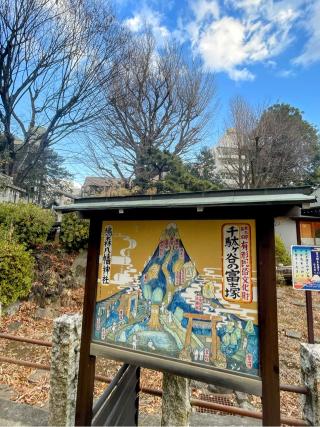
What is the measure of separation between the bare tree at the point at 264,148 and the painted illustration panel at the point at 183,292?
42.5ft

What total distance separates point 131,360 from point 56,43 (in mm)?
10711

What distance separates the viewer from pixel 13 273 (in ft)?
15.7

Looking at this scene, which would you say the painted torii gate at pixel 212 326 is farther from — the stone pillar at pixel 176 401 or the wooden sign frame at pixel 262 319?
the stone pillar at pixel 176 401

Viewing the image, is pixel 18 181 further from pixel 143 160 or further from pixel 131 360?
pixel 131 360

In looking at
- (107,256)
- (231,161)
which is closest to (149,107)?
(231,161)

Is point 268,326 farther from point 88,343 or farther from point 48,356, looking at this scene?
point 48,356

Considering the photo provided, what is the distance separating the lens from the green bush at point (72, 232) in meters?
6.57

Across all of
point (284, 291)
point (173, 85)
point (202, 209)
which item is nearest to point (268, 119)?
point (173, 85)

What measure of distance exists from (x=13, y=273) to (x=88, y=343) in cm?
368

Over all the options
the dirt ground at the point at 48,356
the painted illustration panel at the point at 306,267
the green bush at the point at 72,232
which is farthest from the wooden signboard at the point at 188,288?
the green bush at the point at 72,232

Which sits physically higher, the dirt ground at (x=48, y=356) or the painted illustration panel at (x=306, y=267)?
the painted illustration panel at (x=306, y=267)

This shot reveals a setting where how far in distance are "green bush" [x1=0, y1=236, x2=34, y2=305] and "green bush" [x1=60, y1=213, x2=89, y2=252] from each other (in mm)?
1452

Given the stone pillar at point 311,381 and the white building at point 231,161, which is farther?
the white building at point 231,161

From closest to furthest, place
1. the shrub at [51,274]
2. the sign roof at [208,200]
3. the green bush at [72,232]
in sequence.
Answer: the sign roof at [208,200] → the shrub at [51,274] → the green bush at [72,232]
